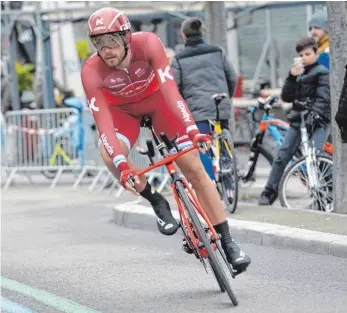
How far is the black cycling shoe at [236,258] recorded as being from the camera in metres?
7.34

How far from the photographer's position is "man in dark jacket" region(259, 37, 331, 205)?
38.2ft

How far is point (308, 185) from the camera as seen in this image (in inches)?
441

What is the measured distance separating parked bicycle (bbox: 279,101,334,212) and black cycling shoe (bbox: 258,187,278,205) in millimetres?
453

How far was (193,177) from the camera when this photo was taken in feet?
24.2

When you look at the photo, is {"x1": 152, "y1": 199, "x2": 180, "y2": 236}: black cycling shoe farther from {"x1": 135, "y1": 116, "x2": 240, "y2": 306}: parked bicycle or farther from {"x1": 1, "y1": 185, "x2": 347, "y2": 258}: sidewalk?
{"x1": 1, "y1": 185, "x2": 347, "y2": 258}: sidewalk

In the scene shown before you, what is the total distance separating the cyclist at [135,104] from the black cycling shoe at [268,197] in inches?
172

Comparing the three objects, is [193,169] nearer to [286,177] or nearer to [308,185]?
[308,185]

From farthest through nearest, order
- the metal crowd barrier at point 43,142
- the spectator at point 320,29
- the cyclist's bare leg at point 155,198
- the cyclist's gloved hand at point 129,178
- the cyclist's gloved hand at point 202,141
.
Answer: the metal crowd barrier at point 43,142, the spectator at point 320,29, the cyclist's bare leg at point 155,198, the cyclist's gloved hand at point 129,178, the cyclist's gloved hand at point 202,141

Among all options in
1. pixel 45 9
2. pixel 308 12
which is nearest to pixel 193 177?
pixel 45 9

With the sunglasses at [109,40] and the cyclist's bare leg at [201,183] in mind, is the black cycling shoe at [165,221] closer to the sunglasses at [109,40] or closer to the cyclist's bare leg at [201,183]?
the cyclist's bare leg at [201,183]

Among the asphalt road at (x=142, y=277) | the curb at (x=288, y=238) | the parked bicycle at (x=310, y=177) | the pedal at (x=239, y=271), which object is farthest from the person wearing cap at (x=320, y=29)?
the pedal at (x=239, y=271)

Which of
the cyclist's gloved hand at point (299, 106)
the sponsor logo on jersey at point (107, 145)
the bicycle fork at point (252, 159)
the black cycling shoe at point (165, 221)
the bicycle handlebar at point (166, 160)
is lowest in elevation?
the bicycle fork at point (252, 159)

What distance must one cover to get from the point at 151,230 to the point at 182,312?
15.0 feet

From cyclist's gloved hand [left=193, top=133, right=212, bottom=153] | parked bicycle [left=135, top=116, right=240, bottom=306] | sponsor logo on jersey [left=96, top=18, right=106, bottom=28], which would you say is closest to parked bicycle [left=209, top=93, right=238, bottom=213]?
parked bicycle [left=135, top=116, right=240, bottom=306]
